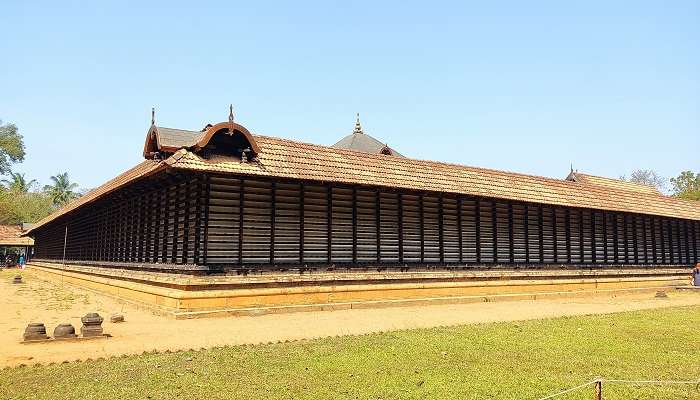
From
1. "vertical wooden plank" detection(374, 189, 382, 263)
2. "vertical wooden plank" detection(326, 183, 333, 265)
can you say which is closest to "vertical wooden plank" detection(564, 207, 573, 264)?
"vertical wooden plank" detection(374, 189, 382, 263)

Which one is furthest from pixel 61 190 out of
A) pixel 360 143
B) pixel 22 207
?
pixel 360 143

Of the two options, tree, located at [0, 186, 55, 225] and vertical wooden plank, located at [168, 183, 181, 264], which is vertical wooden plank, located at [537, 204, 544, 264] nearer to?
vertical wooden plank, located at [168, 183, 181, 264]

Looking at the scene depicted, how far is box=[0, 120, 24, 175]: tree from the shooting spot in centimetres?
7694

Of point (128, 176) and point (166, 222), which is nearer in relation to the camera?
point (166, 222)

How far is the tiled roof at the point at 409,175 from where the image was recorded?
52.6ft

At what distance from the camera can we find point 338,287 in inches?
669

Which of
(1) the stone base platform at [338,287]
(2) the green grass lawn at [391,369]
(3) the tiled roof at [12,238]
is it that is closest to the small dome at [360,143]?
(1) the stone base platform at [338,287]

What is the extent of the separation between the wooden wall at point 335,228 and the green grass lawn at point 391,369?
6.26 m

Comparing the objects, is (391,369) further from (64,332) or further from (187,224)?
(187,224)

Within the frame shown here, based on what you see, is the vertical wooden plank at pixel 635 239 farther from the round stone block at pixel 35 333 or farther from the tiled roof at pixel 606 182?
the round stone block at pixel 35 333

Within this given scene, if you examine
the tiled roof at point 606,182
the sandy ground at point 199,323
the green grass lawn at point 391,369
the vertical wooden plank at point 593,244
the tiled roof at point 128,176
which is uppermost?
the tiled roof at point 606,182

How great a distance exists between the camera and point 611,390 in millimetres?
7141

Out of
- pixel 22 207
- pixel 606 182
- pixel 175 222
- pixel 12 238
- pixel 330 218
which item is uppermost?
pixel 22 207

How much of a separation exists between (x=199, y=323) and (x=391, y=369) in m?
6.62
